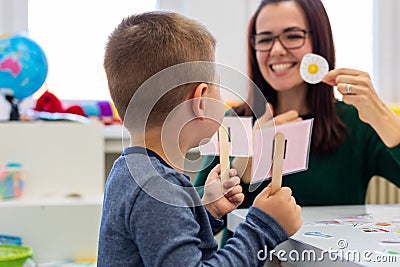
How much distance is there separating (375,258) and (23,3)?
1885 millimetres

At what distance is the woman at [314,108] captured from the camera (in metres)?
1.51

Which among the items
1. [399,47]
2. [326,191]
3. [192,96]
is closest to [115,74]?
[192,96]

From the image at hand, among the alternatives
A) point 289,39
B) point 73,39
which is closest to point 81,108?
point 73,39

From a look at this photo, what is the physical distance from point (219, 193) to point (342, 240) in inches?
7.6

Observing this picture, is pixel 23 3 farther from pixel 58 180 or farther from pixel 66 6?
pixel 58 180

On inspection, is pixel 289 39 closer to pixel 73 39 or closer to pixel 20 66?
pixel 20 66

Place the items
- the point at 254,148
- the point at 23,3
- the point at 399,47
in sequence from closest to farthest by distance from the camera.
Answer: the point at 254,148
the point at 23,3
the point at 399,47

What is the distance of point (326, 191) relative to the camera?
1505 mm

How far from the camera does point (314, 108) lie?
5.24 ft

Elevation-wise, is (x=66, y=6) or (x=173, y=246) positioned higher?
(x=66, y=6)

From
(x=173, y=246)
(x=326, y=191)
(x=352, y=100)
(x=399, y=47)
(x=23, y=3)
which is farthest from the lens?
(x=399, y=47)

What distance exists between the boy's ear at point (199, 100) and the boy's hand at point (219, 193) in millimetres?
135

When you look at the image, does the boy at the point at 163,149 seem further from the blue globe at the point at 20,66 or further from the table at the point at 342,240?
the blue globe at the point at 20,66

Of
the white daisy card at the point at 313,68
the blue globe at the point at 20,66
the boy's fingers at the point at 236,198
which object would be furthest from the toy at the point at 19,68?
the boy's fingers at the point at 236,198
